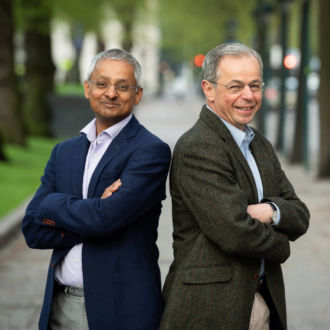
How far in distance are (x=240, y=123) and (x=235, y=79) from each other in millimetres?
170

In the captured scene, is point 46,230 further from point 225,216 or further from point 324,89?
point 324,89

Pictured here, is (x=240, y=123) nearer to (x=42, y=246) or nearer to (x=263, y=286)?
(x=263, y=286)

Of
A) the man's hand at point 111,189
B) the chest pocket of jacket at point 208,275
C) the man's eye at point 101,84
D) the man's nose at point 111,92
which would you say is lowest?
the chest pocket of jacket at point 208,275

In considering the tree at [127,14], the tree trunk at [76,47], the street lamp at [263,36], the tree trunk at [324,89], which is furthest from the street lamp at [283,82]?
the tree at [127,14]

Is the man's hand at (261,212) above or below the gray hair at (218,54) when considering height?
below

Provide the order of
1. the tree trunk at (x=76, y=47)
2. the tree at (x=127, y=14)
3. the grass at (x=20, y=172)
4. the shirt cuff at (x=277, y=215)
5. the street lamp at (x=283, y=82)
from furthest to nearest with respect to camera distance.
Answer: the tree at (x=127, y=14), the tree trunk at (x=76, y=47), the street lamp at (x=283, y=82), the grass at (x=20, y=172), the shirt cuff at (x=277, y=215)

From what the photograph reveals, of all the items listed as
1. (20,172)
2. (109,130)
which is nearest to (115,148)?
(109,130)

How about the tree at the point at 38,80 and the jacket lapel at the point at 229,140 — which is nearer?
the jacket lapel at the point at 229,140

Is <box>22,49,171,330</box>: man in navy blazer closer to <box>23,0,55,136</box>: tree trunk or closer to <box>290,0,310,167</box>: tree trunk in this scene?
<box>290,0,310,167</box>: tree trunk

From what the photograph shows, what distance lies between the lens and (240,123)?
2812 millimetres

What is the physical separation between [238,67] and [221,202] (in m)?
0.51

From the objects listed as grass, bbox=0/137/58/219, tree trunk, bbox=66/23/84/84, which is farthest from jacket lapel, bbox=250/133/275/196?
tree trunk, bbox=66/23/84/84

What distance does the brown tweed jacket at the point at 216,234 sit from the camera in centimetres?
264

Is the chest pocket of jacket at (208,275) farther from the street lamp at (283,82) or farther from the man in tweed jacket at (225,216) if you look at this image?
the street lamp at (283,82)
